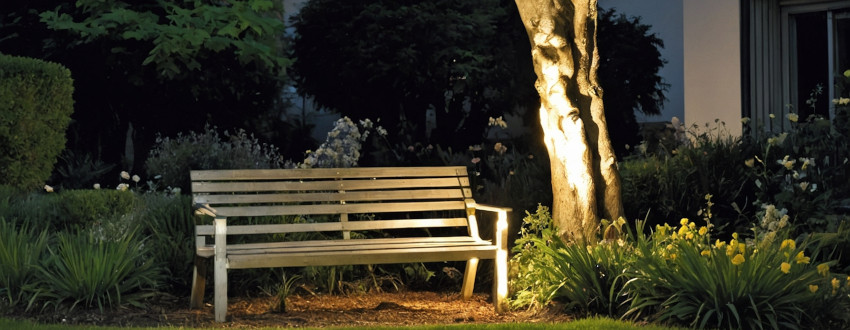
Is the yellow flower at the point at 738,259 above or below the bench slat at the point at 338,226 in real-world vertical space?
below

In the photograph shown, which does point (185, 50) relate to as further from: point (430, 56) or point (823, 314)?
point (823, 314)

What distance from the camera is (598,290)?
20.4 ft

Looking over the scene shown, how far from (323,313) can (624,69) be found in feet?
46.8

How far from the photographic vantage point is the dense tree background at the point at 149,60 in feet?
54.3

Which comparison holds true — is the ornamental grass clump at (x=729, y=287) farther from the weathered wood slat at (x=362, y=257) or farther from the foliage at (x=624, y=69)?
the foliage at (x=624, y=69)

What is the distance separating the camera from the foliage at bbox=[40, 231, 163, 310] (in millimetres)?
6477

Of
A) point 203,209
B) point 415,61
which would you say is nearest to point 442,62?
point 415,61

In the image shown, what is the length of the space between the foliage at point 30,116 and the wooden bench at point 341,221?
389cm

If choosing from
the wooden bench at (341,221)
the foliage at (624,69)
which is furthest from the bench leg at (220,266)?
the foliage at (624,69)

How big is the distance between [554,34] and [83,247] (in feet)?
10.8

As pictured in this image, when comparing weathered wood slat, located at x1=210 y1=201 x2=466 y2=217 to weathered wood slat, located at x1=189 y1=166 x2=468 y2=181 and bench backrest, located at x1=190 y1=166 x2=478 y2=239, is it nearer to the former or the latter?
bench backrest, located at x1=190 y1=166 x2=478 y2=239

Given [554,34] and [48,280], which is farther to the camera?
[554,34]

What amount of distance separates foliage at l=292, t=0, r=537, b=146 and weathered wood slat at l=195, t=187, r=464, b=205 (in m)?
12.4

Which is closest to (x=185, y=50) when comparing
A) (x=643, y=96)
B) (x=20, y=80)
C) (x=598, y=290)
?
(x=20, y=80)
